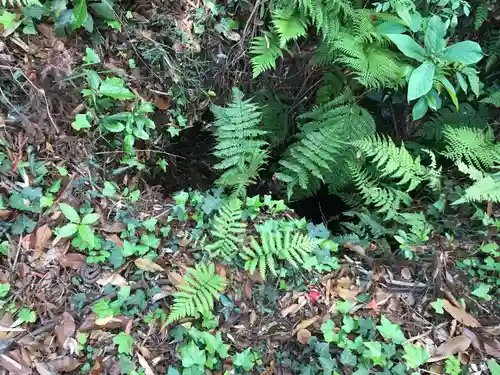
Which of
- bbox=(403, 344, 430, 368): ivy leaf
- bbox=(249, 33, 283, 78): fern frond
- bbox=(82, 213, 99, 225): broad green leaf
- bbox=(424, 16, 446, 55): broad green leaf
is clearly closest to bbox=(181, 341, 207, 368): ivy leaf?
bbox=(82, 213, 99, 225): broad green leaf

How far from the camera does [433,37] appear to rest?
9.01 feet

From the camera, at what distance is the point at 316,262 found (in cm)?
244

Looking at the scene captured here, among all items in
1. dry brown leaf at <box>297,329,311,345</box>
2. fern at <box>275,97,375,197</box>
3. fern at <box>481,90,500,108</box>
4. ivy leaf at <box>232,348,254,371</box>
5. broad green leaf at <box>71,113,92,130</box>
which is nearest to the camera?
ivy leaf at <box>232,348,254,371</box>

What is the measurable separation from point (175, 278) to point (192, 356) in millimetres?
426

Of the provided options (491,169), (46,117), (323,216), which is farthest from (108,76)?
(491,169)

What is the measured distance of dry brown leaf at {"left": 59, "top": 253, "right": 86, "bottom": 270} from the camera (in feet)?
7.38

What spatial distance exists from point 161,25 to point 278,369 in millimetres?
2381

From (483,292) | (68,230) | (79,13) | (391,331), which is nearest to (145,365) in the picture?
(68,230)

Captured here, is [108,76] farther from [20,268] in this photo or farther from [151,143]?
[20,268]

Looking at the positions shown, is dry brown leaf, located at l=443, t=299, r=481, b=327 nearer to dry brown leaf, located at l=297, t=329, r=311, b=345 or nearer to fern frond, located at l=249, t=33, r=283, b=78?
dry brown leaf, located at l=297, t=329, r=311, b=345

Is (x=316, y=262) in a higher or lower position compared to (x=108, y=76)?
lower

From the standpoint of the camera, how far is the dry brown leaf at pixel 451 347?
2.24 metres

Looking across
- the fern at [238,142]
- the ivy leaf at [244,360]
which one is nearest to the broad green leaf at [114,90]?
the fern at [238,142]

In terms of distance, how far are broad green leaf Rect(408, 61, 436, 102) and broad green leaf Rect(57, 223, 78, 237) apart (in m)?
2.23
